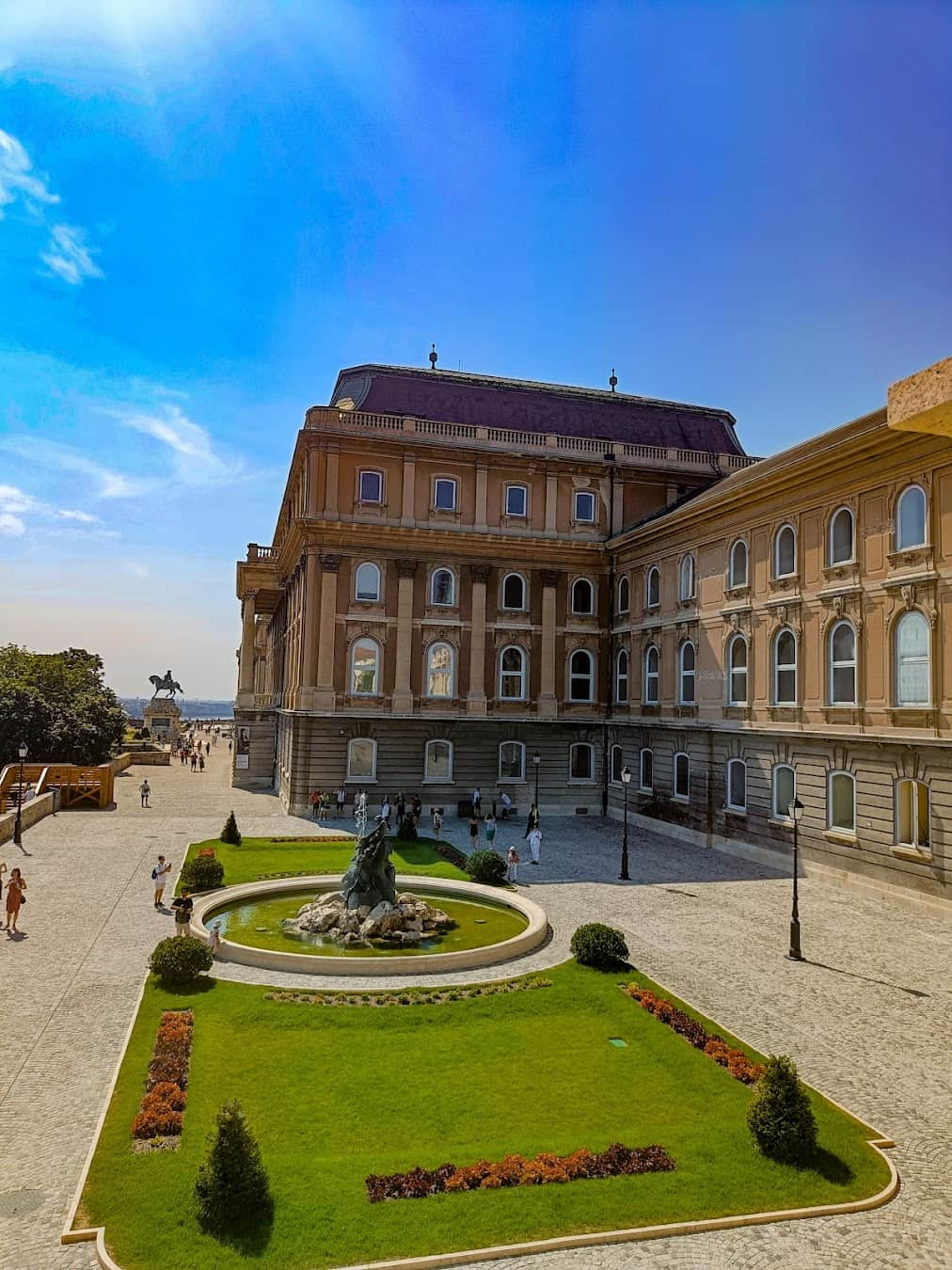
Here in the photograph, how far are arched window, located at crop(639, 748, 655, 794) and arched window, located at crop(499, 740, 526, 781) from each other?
591 cm

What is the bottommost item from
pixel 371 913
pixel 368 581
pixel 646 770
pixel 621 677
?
pixel 371 913

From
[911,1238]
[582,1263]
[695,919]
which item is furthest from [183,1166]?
[695,919]

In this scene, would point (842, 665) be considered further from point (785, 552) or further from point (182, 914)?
point (182, 914)

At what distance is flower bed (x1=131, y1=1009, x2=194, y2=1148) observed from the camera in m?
11.1

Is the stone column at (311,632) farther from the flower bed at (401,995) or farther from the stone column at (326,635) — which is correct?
the flower bed at (401,995)

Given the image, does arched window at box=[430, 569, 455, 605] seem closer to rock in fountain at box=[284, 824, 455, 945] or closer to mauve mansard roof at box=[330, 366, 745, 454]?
mauve mansard roof at box=[330, 366, 745, 454]

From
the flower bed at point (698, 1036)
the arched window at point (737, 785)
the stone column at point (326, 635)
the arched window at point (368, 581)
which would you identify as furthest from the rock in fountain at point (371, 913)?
the arched window at point (368, 581)

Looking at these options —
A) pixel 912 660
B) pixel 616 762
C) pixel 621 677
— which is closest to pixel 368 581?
pixel 621 677

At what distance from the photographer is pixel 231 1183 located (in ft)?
30.4

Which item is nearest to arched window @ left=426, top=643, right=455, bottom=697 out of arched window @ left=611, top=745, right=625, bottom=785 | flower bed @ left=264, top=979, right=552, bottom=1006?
arched window @ left=611, top=745, right=625, bottom=785

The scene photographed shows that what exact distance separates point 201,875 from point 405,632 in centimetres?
1937

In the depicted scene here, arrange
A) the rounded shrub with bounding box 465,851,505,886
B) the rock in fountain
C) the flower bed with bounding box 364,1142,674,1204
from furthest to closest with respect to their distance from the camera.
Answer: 1. the rounded shrub with bounding box 465,851,505,886
2. the rock in fountain
3. the flower bed with bounding box 364,1142,674,1204

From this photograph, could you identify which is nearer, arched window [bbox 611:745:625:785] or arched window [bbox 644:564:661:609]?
arched window [bbox 644:564:661:609]

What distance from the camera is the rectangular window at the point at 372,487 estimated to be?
41.4 meters
